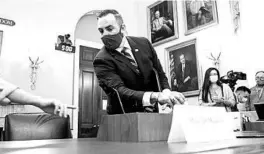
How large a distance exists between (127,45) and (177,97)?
570 mm

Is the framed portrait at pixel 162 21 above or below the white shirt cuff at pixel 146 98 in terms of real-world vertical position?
above

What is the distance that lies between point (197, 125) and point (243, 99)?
362 centimetres

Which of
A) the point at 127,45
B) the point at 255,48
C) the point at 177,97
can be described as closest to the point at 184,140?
the point at 177,97

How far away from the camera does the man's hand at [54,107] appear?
35.5 inches

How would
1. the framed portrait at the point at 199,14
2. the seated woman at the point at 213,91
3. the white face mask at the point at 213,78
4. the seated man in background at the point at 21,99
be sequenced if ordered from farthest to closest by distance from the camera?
the framed portrait at the point at 199,14
the white face mask at the point at 213,78
the seated woman at the point at 213,91
the seated man in background at the point at 21,99

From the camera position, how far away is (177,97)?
3.86 feet

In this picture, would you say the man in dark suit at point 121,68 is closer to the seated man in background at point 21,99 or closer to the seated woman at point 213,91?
the seated man in background at point 21,99

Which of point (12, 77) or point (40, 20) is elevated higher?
point (40, 20)

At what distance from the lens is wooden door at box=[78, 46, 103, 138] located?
612 centimetres

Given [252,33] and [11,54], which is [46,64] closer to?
[11,54]

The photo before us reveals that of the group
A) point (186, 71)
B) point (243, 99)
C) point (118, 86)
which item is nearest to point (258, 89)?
point (243, 99)

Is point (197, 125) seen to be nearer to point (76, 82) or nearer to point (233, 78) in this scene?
point (233, 78)

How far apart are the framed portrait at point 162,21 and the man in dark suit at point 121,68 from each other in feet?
15.3

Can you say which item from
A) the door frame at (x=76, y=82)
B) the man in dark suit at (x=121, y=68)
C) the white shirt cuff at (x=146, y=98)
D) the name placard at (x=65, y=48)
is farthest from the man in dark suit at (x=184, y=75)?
the white shirt cuff at (x=146, y=98)
